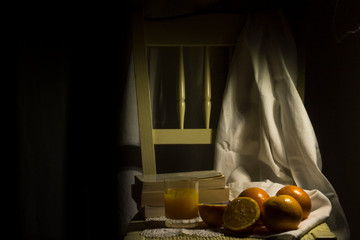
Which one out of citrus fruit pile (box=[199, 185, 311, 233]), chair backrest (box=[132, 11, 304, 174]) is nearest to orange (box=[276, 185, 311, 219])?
citrus fruit pile (box=[199, 185, 311, 233])

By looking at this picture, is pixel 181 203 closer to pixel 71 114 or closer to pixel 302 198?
pixel 302 198

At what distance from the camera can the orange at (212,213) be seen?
0.77m

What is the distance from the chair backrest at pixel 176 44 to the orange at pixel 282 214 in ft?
1.31

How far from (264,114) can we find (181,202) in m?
0.38

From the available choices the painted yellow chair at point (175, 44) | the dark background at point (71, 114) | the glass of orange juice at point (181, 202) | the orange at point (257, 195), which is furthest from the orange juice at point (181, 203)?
the dark background at point (71, 114)

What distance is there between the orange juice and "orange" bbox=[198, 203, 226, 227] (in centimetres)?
2

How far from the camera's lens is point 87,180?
1269mm

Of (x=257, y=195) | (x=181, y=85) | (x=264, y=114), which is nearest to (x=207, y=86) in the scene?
(x=181, y=85)

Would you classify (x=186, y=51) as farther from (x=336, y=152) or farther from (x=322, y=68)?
(x=336, y=152)

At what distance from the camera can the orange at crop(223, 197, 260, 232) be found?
2.38 ft

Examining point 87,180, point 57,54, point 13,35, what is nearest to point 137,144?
point 87,180

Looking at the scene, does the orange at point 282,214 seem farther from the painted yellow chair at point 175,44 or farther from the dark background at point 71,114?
the dark background at point 71,114

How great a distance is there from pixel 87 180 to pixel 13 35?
1.62 ft

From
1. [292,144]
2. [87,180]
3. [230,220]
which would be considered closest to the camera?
[230,220]
